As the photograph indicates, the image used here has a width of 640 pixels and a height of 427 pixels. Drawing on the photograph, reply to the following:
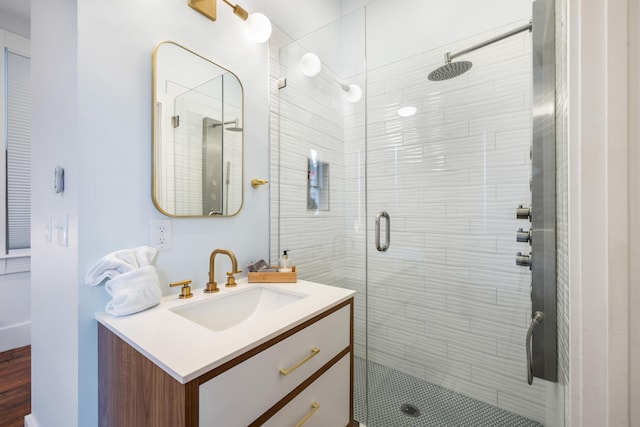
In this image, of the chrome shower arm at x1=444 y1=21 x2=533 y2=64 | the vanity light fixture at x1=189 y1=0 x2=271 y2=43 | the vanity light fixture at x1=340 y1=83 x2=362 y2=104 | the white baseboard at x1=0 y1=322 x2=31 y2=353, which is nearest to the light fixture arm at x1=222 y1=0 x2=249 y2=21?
the vanity light fixture at x1=189 y1=0 x2=271 y2=43

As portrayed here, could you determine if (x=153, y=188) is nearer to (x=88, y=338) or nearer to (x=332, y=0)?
(x=88, y=338)

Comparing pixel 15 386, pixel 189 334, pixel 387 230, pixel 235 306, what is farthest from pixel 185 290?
pixel 15 386

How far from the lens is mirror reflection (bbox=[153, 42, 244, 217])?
1.11m

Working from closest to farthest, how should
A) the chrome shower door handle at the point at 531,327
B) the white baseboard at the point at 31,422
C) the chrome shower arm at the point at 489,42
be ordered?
the chrome shower door handle at the point at 531,327, the white baseboard at the point at 31,422, the chrome shower arm at the point at 489,42

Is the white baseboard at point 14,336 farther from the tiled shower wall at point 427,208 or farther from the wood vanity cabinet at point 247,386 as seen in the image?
the tiled shower wall at point 427,208

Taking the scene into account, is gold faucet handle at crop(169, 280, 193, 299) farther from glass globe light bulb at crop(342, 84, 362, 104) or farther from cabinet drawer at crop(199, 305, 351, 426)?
glass globe light bulb at crop(342, 84, 362, 104)

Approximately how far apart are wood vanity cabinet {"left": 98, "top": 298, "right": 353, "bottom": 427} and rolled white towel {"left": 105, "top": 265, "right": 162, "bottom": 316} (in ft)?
0.27

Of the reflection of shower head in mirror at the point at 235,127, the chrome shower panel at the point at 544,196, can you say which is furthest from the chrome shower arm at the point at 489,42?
the reflection of shower head in mirror at the point at 235,127

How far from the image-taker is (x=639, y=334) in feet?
1.58

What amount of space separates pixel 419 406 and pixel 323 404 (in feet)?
2.92

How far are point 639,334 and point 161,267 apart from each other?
4.59 ft

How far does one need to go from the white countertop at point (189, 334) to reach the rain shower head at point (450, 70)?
1.50 meters

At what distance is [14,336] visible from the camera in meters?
2.32

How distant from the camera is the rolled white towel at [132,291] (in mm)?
893
